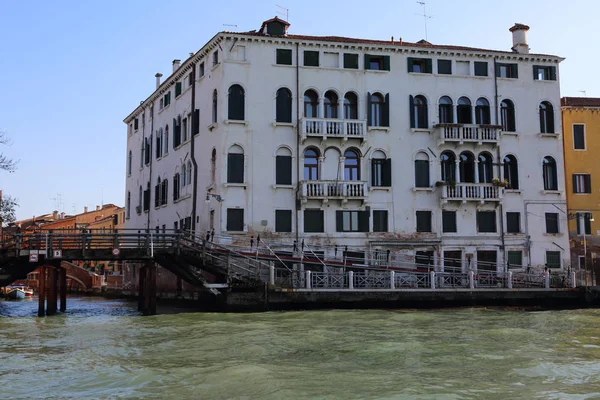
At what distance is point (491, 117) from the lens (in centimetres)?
3306

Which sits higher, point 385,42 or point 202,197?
point 385,42

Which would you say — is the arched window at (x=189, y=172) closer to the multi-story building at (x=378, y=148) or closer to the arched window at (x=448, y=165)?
the multi-story building at (x=378, y=148)

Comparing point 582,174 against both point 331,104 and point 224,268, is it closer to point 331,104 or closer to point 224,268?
point 331,104

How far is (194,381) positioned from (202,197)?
65.7ft

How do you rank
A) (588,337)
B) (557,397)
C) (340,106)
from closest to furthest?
(557,397)
(588,337)
(340,106)

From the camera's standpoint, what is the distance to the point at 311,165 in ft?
102

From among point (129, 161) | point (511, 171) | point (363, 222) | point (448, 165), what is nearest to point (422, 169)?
point (448, 165)

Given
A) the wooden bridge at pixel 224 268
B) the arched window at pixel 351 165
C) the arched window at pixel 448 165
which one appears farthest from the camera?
the arched window at pixel 448 165

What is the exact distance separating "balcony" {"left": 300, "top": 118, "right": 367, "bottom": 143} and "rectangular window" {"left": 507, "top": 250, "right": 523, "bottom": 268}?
8906 millimetres

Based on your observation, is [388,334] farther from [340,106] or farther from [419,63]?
[419,63]

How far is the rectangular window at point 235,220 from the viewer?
29641mm

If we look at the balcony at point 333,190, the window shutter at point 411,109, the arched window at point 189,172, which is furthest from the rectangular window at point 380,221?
the arched window at point 189,172

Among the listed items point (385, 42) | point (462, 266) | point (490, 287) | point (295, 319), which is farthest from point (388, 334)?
point (385, 42)

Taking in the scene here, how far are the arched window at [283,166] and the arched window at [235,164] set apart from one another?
5.09ft
